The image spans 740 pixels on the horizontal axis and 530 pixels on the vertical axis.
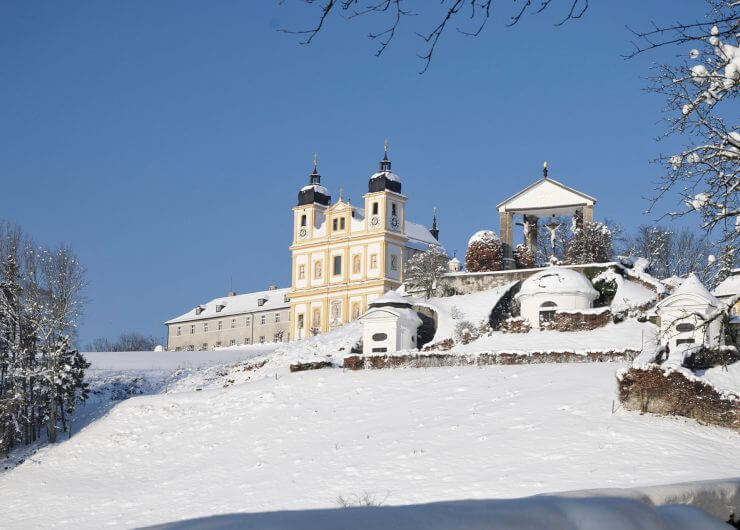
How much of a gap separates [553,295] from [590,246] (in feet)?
24.2

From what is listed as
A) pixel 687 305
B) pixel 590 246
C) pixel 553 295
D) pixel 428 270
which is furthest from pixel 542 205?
pixel 687 305

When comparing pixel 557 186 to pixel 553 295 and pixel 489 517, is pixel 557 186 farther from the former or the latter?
pixel 489 517

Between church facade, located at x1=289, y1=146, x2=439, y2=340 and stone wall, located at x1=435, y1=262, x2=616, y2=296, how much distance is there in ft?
78.0

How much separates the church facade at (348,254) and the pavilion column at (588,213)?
82.8ft

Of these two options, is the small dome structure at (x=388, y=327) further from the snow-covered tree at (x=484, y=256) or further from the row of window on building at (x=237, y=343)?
the row of window on building at (x=237, y=343)

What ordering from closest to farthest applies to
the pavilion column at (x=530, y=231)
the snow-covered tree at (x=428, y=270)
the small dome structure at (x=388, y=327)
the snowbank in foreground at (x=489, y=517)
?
the snowbank in foreground at (x=489, y=517) → the small dome structure at (x=388, y=327) → the snow-covered tree at (x=428, y=270) → the pavilion column at (x=530, y=231)

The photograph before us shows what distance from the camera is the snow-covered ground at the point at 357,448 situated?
23438mm

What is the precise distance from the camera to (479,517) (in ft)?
9.93

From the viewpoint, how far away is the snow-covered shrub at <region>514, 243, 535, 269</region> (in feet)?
172

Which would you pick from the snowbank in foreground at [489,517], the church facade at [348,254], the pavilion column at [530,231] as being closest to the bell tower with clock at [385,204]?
the church facade at [348,254]

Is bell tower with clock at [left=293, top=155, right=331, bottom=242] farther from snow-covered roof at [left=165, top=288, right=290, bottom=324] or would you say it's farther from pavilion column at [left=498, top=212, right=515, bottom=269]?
pavilion column at [left=498, top=212, right=515, bottom=269]

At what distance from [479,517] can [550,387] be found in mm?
28722

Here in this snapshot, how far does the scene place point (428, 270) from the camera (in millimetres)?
52938

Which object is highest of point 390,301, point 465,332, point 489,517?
point 390,301
